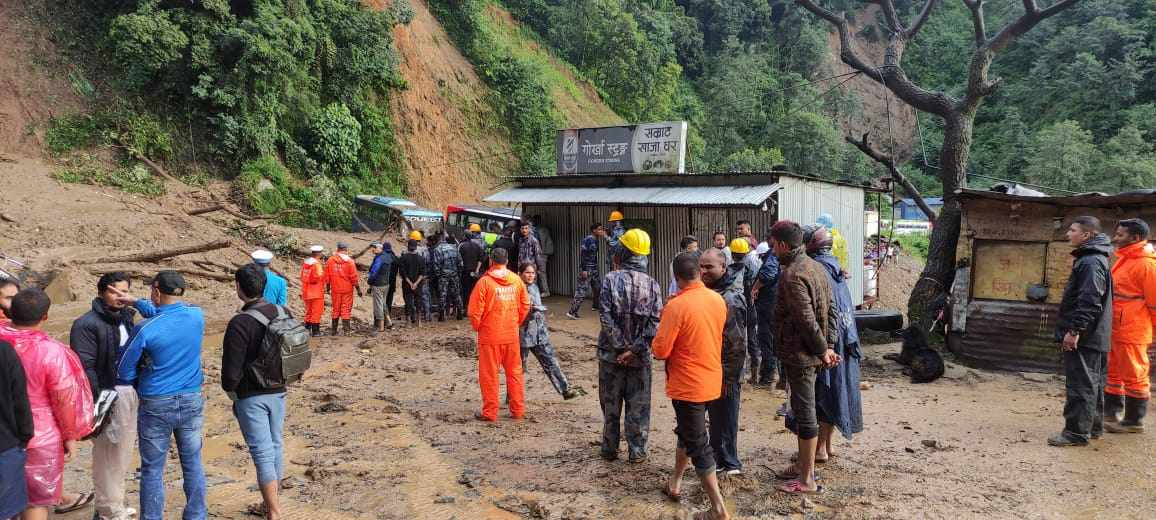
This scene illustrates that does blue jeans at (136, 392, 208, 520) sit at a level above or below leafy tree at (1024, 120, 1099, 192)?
below

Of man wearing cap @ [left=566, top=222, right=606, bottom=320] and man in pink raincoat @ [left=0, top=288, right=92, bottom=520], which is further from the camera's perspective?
man wearing cap @ [left=566, top=222, right=606, bottom=320]

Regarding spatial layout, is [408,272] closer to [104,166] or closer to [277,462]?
[277,462]

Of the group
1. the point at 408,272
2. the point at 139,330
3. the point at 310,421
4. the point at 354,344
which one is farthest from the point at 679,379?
the point at 408,272

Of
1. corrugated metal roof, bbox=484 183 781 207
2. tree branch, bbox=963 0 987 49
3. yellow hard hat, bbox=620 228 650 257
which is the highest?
tree branch, bbox=963 0 987 49

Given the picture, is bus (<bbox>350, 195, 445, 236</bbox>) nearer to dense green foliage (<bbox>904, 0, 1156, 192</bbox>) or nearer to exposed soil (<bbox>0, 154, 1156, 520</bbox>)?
exposed soil (<bbox>0, 154, 1156, 520</bbox>)

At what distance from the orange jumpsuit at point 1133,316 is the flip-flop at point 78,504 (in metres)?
7.81

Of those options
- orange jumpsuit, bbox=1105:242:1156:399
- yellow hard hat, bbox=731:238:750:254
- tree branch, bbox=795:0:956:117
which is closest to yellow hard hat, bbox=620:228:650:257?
yellow hard hat, bbox=731:238:750:254

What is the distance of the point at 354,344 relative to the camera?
10.6 metres

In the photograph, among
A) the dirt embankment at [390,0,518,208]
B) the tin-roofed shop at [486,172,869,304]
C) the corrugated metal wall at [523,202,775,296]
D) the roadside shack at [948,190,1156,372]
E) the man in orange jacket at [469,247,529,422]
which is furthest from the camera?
the dirt embankment at [390,0,518,208]

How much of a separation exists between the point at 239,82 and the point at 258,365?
19.3 m

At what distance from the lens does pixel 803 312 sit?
4309 millimetres

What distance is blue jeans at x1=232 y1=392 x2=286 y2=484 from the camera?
404 cm

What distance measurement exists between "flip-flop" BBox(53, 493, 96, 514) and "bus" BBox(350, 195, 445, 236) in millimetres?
17149

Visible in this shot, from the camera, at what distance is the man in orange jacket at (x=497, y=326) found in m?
6.21
